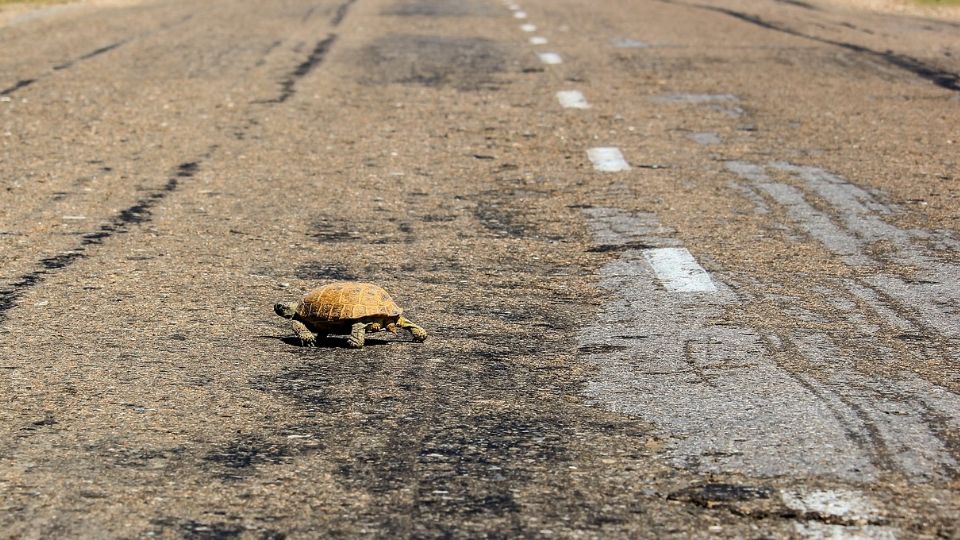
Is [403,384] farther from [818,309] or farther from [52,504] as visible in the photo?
[818,309]

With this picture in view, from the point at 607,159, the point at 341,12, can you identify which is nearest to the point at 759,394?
the point at 607,159

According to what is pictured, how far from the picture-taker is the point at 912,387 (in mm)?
5445

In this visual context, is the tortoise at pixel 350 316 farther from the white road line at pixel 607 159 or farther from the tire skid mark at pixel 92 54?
the tire skid mark at pixel 92 54

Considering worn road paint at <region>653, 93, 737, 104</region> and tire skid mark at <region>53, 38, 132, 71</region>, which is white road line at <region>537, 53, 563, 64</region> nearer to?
worn road paint at <region>653, 93, 737, 104</region>

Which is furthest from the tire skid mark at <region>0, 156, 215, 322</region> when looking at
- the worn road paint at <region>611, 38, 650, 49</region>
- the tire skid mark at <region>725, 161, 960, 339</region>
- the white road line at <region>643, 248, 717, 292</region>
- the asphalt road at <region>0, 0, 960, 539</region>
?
the worn road paint at <region>611, 38, 650, 49</region>

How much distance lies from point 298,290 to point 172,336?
0.93 m

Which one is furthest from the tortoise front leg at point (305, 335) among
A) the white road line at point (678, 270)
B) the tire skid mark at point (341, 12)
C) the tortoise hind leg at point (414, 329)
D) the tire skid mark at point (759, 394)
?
the tire skid mark at point (341, 12)

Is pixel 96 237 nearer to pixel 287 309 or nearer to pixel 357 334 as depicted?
pixel 287 309

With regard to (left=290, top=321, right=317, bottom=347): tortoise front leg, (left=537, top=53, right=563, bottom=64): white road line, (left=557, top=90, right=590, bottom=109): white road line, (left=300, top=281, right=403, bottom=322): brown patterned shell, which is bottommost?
(left=537, top=53, right=563, bottom=64): white road line

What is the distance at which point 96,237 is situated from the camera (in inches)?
323

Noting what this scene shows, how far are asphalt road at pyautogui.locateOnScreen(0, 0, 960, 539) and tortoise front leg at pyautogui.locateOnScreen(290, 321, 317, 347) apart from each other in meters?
0.07

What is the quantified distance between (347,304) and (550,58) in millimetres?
12822

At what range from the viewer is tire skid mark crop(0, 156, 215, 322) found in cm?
701

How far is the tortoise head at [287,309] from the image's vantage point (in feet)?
20.9
